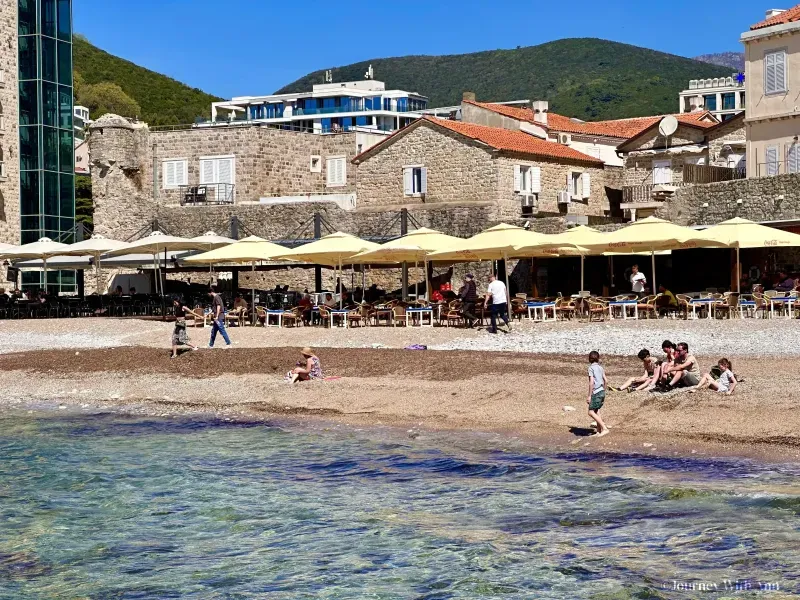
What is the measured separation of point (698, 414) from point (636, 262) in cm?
1966

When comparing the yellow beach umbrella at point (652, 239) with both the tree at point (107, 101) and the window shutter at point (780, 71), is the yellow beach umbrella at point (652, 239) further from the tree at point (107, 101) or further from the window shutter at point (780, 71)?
the tree at point (107, 101)

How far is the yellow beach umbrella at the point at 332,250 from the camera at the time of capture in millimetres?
29188

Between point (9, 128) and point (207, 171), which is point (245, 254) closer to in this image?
point (207, 171)

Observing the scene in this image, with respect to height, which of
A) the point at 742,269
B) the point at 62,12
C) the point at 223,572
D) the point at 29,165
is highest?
the point at 62,12

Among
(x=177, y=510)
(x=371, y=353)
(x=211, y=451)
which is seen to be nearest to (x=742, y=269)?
(x=371, y=353)

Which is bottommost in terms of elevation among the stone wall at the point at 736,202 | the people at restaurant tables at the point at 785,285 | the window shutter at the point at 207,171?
the people at restaurant tables at the point at 785,285

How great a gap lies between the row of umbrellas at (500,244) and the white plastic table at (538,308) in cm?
124

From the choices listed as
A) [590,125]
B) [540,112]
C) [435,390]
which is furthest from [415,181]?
[435,390]

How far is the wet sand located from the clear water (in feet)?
3.63

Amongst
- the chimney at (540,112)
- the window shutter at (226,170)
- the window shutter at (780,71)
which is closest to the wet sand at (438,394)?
the window shutter at (780,71)

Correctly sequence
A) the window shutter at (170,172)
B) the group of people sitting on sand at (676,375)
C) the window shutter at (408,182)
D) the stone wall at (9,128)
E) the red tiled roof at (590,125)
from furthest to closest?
1. the window shutter at (170,172)
2. the red tiled roof at (590,125)
3. the stone wall at (9,128)
4. the window shutter at (408,182)
5. the group of people sitting on sand at (676,375)

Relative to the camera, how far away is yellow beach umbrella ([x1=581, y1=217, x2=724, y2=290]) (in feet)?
87.3

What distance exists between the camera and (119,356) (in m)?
25.6

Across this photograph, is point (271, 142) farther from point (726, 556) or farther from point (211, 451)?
point (726, 556)
